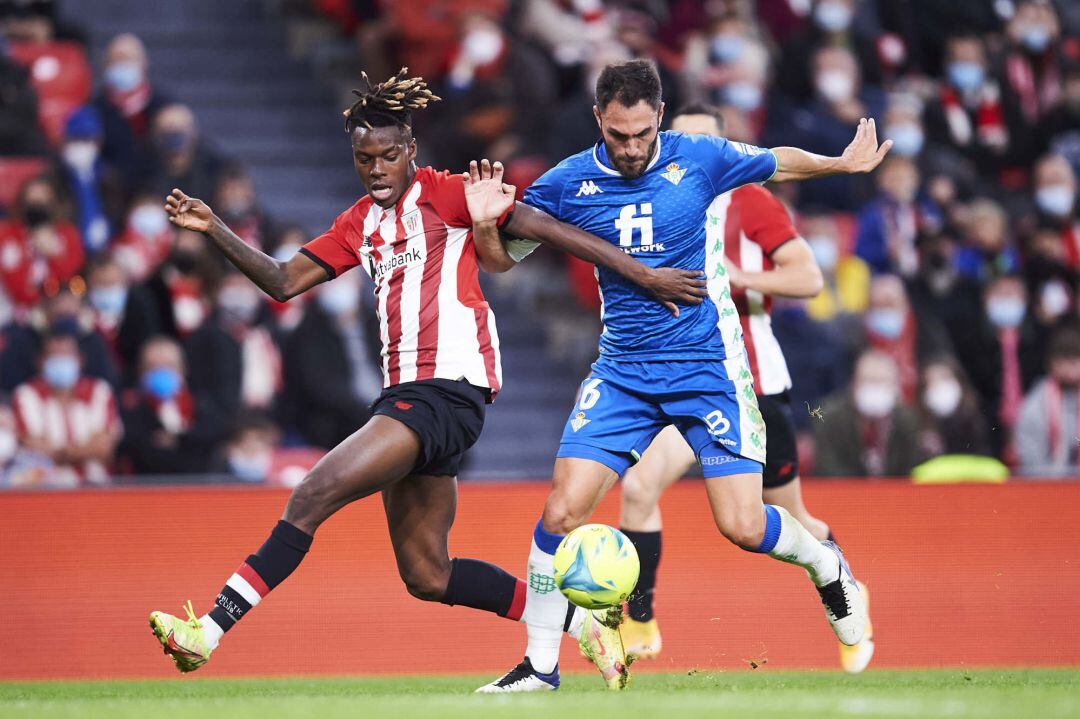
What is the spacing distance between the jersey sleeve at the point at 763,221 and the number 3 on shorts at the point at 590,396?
60.4 inches

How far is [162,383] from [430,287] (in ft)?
15.3

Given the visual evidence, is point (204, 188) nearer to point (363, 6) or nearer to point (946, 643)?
point (363, 6)

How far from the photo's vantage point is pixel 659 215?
22.8 ft

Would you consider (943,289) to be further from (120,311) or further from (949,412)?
(120,311)

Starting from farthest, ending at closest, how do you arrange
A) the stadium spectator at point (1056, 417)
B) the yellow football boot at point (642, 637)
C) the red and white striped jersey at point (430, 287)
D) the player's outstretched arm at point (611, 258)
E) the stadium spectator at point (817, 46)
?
the stadium spectator at point (817, 46) → the stadium spectator at point (1056, 417) → the yellow football boot at point (642, 637) → the red and white striped jersey at point (430, 287) → the player's outstretched arm at point (611, 258)

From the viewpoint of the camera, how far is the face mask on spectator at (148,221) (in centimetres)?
1202

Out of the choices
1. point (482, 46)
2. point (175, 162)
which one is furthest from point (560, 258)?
point (175, 162)

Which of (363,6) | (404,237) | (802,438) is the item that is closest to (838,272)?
(802,438)

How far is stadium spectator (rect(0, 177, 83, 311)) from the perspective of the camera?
11.7 metres

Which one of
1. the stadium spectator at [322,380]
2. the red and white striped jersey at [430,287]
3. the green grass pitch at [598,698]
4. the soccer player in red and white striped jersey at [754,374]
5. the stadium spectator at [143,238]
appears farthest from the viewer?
the stadium spectator at [143,238]

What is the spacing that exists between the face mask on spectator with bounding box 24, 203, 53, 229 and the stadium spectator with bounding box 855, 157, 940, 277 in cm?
600

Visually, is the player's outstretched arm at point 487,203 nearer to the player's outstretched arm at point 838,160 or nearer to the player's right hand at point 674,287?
the player's right hand at point 674,287

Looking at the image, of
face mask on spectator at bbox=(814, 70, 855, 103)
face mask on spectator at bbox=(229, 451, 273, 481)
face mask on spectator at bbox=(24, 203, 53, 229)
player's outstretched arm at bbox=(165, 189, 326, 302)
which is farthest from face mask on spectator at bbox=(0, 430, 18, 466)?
face mask on spectator at bbox=(814, 70, 855, 103)

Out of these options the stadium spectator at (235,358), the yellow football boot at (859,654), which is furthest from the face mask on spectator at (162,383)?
the yellow football boot at (859,654)
